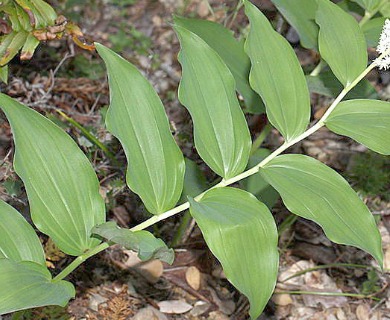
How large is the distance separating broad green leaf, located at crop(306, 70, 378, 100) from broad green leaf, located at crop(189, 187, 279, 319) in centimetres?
103

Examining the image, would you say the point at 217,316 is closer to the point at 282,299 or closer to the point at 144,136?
the point at 282,299

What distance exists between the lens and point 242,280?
5.77 ft

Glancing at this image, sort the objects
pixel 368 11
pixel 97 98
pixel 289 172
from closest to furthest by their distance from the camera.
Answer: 1. pixel 289 172
2. pixel 368 11
3. pixel 97 98

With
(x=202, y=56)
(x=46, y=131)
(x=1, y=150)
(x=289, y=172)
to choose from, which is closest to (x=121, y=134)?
(x=46, y=131)

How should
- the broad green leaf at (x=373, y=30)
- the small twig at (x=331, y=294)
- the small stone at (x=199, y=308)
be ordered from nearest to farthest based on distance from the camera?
the broad green leaf at (x=373, y=30), the small stone at (x=199, y=308), the small twig at (x=331, y=294)

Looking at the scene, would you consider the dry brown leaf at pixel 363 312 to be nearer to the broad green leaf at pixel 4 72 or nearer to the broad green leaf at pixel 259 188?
the broad green leaf at pixel 259 188

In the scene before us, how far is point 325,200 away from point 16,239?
0.94 meters

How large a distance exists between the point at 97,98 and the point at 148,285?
39.8 inches

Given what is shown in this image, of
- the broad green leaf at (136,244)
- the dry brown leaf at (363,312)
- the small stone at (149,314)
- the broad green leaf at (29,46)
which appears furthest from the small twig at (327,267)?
the broad green leaf at (29,46)

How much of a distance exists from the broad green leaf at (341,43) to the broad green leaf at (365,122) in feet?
0.31

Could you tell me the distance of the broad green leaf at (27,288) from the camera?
172 centimetres

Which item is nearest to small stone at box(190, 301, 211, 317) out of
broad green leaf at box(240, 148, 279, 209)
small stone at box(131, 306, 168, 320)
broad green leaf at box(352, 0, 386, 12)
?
small stone at box(131, 306, 168, 320)

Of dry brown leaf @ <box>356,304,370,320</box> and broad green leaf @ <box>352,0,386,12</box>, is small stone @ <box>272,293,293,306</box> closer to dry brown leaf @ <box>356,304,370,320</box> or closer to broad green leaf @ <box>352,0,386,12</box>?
dry brown leaf @ <box>356,304,370,320</box>

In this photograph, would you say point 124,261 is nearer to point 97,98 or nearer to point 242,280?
point 97,98
